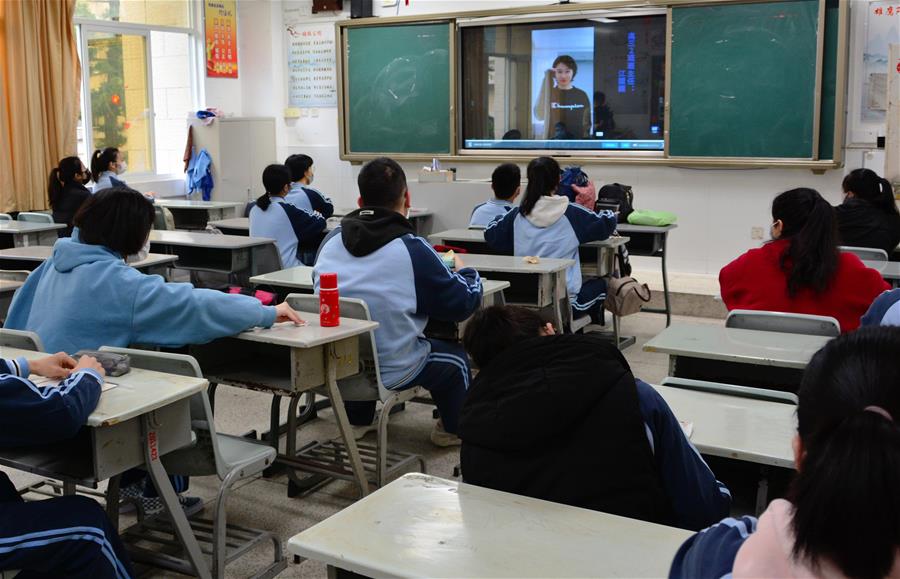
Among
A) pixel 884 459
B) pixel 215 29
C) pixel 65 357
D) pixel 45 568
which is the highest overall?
pixel 215 29

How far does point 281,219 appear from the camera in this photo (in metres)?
6.10

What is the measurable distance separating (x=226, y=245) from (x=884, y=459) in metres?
5.07

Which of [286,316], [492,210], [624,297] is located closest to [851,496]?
[286,316]

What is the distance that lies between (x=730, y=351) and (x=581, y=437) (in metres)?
1.25

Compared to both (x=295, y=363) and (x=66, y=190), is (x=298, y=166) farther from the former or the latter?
(x=295, y=363)

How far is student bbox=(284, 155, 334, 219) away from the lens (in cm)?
645

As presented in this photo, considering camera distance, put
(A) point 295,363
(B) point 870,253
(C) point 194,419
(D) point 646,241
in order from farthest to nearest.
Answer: (D) point 646,241 → (B) point 870,253 → (A) point 295,363 → (C) point 194,419

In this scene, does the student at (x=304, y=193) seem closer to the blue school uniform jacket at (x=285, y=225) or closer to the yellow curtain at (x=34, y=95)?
the blue school uniform jacket at (x=285, y=225)

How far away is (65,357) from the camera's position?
2266 millimetres

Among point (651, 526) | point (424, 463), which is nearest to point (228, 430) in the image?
point (424, 463)

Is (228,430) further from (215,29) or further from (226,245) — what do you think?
(215,29)

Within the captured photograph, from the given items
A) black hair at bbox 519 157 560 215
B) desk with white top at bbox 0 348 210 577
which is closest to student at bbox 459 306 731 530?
desk with white top at bbox 0 348 210 577

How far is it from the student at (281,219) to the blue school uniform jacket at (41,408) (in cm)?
398

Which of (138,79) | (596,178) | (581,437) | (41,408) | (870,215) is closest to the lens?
(581,437)
